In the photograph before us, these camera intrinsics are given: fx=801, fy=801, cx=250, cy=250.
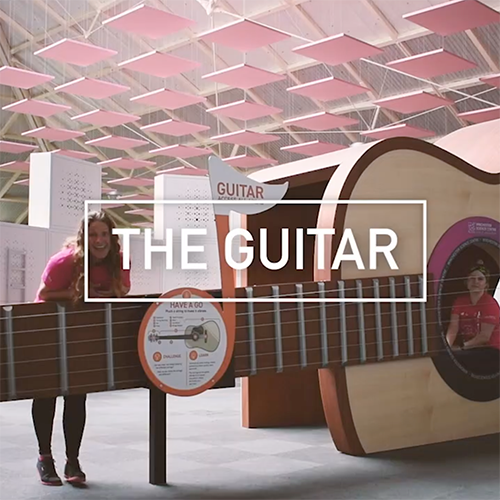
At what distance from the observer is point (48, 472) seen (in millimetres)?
3025

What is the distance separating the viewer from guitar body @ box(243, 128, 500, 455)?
11.5ft

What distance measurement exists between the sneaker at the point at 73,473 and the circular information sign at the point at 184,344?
500 millimetres

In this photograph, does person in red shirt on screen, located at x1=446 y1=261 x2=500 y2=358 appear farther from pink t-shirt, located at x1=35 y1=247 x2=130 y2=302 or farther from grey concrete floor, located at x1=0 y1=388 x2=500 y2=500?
pink t-shirt, located at x1=35 y1=247 x2=130 y2=302

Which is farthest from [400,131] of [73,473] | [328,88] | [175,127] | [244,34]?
[73,473]

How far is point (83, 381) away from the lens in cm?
272

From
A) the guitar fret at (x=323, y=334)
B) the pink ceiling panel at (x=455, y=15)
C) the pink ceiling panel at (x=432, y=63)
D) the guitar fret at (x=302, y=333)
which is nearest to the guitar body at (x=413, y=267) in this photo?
the guitar fret at (x=323, y=334)

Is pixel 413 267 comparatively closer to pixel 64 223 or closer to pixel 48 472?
pixel 48 472

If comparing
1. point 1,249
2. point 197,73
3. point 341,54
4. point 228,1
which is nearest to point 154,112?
point 197,73

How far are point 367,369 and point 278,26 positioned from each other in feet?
29.4

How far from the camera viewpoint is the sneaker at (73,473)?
9.84 ft

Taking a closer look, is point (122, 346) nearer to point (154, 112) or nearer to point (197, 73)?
point (197, 73)

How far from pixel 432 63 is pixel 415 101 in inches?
48.1

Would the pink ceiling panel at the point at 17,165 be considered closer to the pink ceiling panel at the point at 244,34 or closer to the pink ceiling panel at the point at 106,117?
the pink ceiling panel at the point at 106,117

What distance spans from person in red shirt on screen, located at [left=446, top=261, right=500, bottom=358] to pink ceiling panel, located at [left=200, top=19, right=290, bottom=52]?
5260mm
